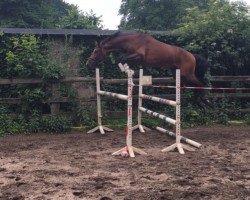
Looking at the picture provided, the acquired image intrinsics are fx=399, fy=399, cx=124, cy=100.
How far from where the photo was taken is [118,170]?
5031 mm

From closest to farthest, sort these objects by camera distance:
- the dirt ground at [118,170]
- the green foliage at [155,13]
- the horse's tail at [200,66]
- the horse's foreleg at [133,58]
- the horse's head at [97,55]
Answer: the dirt ground at [118,170] < the horse's foreleg at [133,58] < the horse's head at [97,55] < the horse's tail at [200,66] < the green foliage at [155,13]

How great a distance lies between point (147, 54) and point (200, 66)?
58.9 inches

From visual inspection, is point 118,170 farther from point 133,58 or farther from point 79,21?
point 79,21

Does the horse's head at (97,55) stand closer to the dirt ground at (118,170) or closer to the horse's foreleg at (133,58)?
the horse's foreleg at (133,58)

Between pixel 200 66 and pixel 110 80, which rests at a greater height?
pixel 200 66

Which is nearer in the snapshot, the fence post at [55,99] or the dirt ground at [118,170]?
the dirt ground at [118,170]

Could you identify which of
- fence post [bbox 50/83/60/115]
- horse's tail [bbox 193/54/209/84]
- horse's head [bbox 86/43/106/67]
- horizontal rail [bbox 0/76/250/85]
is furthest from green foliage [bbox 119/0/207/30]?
fence post [bbox 50/83/60/115]

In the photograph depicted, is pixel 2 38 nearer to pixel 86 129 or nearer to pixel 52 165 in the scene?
pixel 86 129

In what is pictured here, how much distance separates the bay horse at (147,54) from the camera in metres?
8.61

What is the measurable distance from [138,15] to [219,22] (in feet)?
79.2

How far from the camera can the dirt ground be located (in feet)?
13.2

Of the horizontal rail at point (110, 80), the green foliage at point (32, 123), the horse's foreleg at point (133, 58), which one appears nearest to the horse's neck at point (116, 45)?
the horse's foreleg at point (133, 58)

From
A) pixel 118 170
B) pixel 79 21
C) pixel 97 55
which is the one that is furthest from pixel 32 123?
pixel 79 21

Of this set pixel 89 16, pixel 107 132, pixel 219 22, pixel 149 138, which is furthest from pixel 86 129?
pixel 89 16
